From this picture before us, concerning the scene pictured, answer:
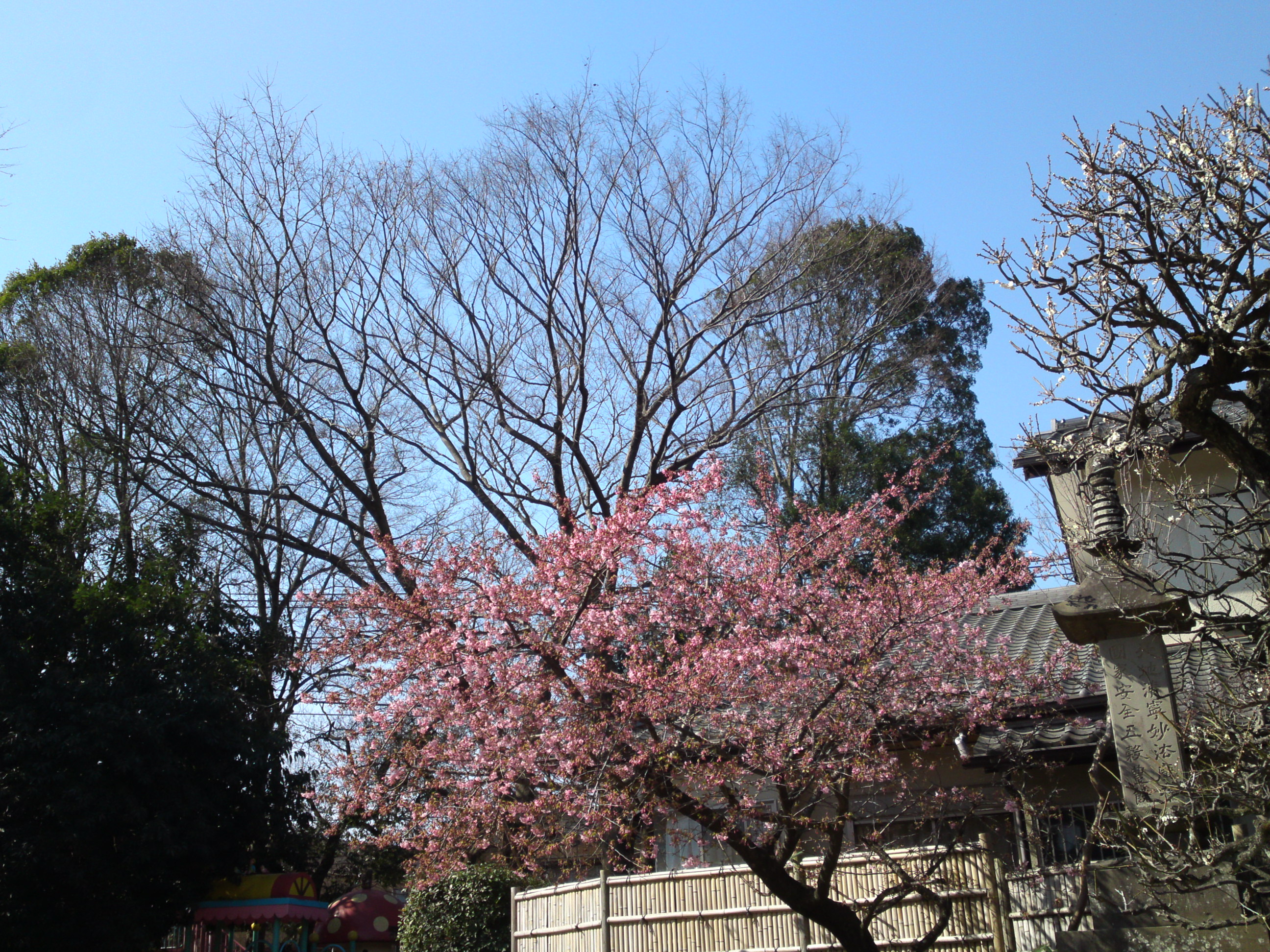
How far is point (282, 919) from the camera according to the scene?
578 inches

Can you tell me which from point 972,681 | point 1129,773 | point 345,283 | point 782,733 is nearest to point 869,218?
point 345,283

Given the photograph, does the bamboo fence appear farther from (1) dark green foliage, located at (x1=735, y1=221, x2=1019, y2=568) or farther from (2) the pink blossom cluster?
(1) dark green foliage, located at (x1=735, y1=221, x2=1019, y2=568)

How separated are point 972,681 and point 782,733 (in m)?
2.19

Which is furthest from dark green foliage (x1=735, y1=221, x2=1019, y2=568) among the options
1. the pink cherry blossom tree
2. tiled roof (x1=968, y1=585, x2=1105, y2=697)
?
the pink cherry blossom tree

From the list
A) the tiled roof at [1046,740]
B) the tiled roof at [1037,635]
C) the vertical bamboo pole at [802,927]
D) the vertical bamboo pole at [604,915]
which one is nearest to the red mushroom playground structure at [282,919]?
the vertical bamboo pole at [604,915]

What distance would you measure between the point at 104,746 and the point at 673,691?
29.6ft

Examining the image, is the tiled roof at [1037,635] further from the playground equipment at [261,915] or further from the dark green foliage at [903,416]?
the playground equipment at [261,915]

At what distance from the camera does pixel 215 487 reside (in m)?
14.8

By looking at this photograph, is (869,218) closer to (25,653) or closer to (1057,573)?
(1057,573)

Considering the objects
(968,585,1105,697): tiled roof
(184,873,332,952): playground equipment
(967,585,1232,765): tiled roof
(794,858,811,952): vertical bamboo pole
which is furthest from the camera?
(184,873,332,952): playground equipment

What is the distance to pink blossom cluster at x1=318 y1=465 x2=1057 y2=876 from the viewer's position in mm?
7531

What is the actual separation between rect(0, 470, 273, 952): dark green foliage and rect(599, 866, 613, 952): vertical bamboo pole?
7.26 m

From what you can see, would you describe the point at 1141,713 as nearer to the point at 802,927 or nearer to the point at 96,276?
the point at 802,927

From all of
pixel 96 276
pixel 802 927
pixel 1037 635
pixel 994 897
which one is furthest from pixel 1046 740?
pixel 96 276
